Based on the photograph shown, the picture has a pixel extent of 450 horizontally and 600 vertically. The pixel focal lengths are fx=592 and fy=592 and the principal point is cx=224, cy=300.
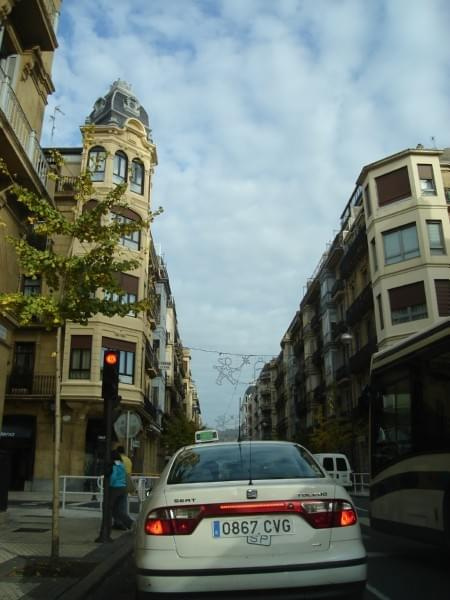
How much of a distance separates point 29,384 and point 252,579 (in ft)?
97.8

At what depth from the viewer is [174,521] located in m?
4.25

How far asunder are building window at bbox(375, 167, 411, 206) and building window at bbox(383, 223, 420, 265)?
79.8 inches

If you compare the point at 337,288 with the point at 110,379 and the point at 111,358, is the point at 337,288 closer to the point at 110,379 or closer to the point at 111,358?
the point at 111,358

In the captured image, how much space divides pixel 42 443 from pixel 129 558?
23759 millimetres

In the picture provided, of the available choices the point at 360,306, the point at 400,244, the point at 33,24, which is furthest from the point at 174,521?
the point at 360,306

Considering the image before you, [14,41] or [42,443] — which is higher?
[14,41]

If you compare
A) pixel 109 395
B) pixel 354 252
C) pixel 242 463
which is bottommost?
pixel 242 463

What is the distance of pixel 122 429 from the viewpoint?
1406 cm

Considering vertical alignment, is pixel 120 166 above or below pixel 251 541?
above

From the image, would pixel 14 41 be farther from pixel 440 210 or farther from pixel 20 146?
pixel 440 210

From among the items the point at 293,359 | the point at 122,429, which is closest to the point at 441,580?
the point at 122,429

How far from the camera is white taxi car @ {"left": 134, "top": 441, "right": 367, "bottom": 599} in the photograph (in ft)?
13.3

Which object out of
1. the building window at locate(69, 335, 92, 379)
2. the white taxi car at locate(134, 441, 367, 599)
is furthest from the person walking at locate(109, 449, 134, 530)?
the building window at locate(69, 335, 92, 379)

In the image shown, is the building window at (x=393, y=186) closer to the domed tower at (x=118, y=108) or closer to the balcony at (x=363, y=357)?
the balcony at (x=363, y=357)
